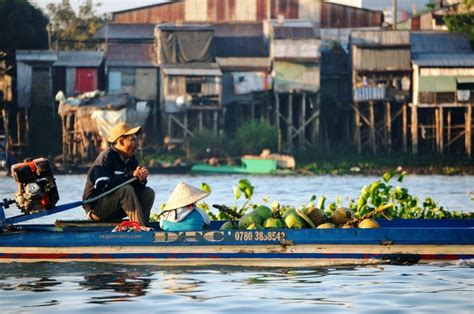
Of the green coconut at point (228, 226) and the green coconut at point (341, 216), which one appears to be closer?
the green coconut at point (228, 226)

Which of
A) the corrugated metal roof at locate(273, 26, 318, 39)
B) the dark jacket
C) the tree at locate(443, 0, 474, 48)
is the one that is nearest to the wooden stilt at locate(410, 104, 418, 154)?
the corrugated metal roof at locate(273, 26, 318, 39)

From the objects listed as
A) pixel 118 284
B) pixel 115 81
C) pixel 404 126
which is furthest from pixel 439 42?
pixel 118 284

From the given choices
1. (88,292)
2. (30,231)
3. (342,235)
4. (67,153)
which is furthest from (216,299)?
(67,153)

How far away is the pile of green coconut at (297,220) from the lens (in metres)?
13.2

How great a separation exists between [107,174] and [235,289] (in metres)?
2.31

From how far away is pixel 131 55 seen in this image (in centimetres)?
4947

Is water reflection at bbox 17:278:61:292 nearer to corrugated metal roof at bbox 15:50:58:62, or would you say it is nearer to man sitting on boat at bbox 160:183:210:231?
man sitting on boat at bbox 160:183:210:231

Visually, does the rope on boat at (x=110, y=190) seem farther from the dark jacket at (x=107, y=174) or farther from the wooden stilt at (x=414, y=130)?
the wooden stilt at (x=414, y=130)

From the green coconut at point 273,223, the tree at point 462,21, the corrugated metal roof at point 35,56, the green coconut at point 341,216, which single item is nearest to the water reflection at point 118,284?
the green coconut at point 273,223

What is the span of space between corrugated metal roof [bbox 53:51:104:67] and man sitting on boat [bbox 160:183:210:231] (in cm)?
3582

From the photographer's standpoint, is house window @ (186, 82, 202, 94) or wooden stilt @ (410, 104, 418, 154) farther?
house window @ (186, 82, 202, 94)

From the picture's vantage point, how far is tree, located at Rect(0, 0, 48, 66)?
47.9 metres

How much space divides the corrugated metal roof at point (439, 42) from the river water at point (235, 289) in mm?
37333

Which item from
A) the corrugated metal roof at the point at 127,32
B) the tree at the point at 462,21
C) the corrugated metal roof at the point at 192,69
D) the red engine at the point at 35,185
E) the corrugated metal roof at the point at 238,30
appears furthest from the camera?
the corrugated metal roof at the point at 238,30
